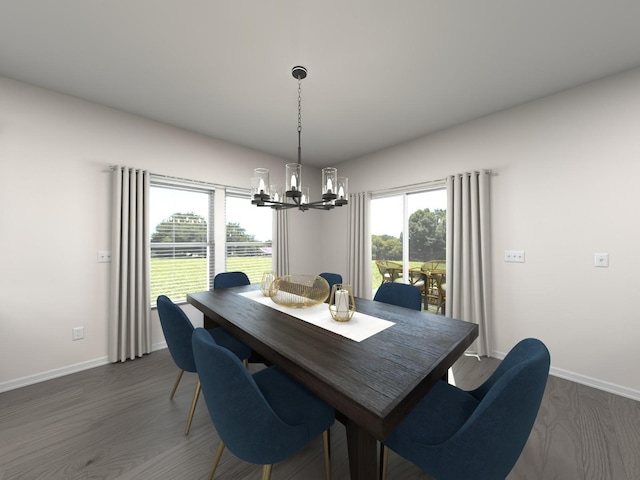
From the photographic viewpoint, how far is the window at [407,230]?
11.1 ft

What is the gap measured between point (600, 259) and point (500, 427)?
2401mm

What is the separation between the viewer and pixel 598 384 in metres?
2.21

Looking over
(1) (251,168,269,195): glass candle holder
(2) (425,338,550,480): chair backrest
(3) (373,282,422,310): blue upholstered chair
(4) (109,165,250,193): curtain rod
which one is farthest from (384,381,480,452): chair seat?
(4) (109,165,250,193): curtain rod

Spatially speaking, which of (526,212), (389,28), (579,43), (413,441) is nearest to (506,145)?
(526,212)

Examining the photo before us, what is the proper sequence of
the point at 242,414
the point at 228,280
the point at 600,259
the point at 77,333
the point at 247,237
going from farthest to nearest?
the point at 247,237 → the point at 228,280 → the point at 77,333 → the point at 600,259 → the point at 242,414

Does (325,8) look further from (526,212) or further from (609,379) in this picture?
(609,379)

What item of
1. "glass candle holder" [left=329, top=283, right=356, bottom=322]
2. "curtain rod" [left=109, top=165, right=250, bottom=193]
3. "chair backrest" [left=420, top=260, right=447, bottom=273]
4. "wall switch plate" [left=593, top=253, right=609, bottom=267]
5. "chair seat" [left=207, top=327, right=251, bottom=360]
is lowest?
"chair seat" [left=207, top=327, right=251, bottom=360]

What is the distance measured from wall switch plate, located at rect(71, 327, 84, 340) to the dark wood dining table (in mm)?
1806

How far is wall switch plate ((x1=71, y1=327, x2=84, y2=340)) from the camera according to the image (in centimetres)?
249

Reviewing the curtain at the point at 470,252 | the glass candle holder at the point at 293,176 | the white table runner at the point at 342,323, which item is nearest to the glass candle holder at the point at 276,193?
the glass candle holder at the point at 293,176

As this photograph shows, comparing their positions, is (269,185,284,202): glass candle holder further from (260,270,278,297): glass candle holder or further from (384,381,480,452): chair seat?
(384,381,480,452): chair seat

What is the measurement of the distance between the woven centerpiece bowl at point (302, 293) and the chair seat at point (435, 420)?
0.95 m

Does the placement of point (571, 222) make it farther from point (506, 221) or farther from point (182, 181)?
point (182, 181)

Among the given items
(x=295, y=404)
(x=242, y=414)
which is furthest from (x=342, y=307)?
(x=242, y=414)
